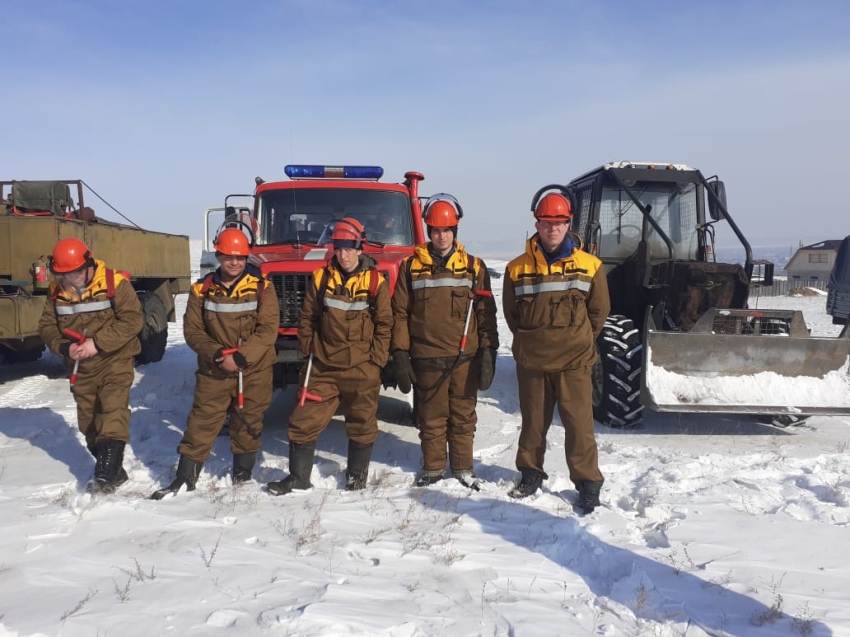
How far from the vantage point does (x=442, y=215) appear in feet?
14.2

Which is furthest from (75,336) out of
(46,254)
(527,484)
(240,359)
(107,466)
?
(46,254)

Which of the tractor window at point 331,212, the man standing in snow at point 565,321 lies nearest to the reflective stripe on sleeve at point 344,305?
the man standing in snow at point 565,321

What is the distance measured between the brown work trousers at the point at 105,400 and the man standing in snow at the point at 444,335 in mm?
1897

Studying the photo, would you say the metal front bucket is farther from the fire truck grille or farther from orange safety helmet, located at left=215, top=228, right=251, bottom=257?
orange safety helmet, located at left=215, top=228, right=251, bottom=257

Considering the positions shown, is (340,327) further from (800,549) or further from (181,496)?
(800,549)

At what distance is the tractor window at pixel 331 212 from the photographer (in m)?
6.45

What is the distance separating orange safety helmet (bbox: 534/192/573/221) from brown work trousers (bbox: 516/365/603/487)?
3.28 feet

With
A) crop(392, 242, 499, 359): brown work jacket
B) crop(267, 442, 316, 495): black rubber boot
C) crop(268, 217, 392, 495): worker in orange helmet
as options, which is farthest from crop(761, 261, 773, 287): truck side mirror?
crop(267, 442, 316, 495): black rubber boot

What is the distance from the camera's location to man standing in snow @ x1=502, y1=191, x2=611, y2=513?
4.14 meters

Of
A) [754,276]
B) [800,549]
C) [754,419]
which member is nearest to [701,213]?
[754,276]

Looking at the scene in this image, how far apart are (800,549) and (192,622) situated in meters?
3.09

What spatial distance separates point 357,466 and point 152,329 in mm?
6577

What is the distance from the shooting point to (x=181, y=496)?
4246mm

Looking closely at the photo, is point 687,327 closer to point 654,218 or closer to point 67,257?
point 654,218
